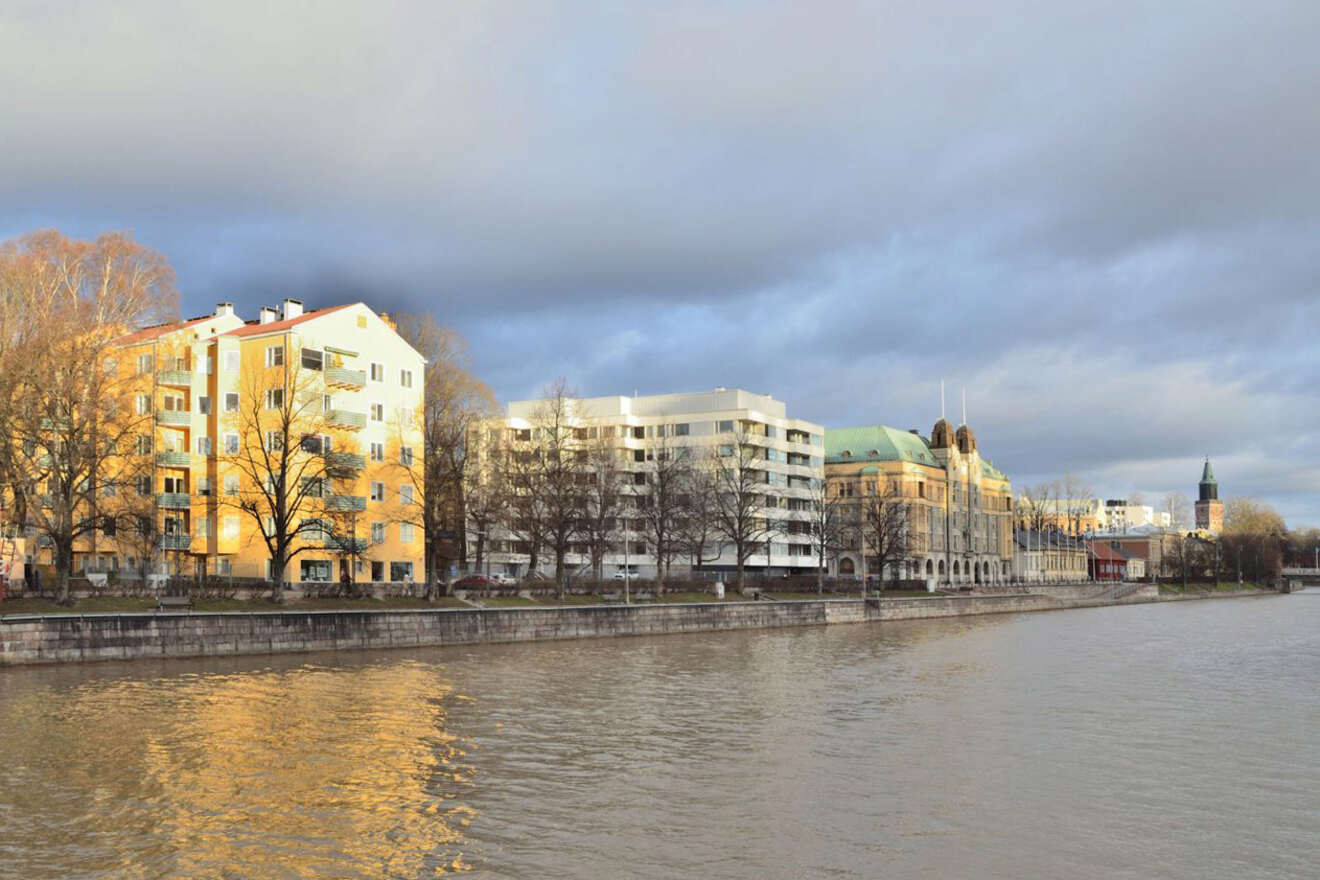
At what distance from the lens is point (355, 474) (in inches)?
3268

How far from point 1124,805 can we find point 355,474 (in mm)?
66335

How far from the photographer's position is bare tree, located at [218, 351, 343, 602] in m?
73.1

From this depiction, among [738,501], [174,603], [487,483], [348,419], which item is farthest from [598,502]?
[174,603]

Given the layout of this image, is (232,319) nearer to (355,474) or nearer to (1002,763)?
(355,474)

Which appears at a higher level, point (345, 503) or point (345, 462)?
point (345, 462)

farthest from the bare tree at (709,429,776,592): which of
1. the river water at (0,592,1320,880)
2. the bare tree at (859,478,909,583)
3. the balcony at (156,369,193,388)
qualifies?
the river water at (0,592,1320,880)

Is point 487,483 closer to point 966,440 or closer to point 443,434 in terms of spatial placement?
point 443,434

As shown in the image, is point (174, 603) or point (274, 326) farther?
point (274, 326)

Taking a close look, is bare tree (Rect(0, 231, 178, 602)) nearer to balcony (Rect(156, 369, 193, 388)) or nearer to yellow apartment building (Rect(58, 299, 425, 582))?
yellow apartment building (Rect(58, 299, 425, 582))

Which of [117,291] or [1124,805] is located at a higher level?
[117,291]

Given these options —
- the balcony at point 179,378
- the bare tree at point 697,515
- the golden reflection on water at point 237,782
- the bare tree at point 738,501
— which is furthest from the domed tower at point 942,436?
the golden reflection on water at point 237,782

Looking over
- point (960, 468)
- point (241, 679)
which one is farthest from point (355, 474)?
point (960, 468)

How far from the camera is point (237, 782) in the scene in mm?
25453

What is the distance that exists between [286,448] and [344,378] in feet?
54.1
